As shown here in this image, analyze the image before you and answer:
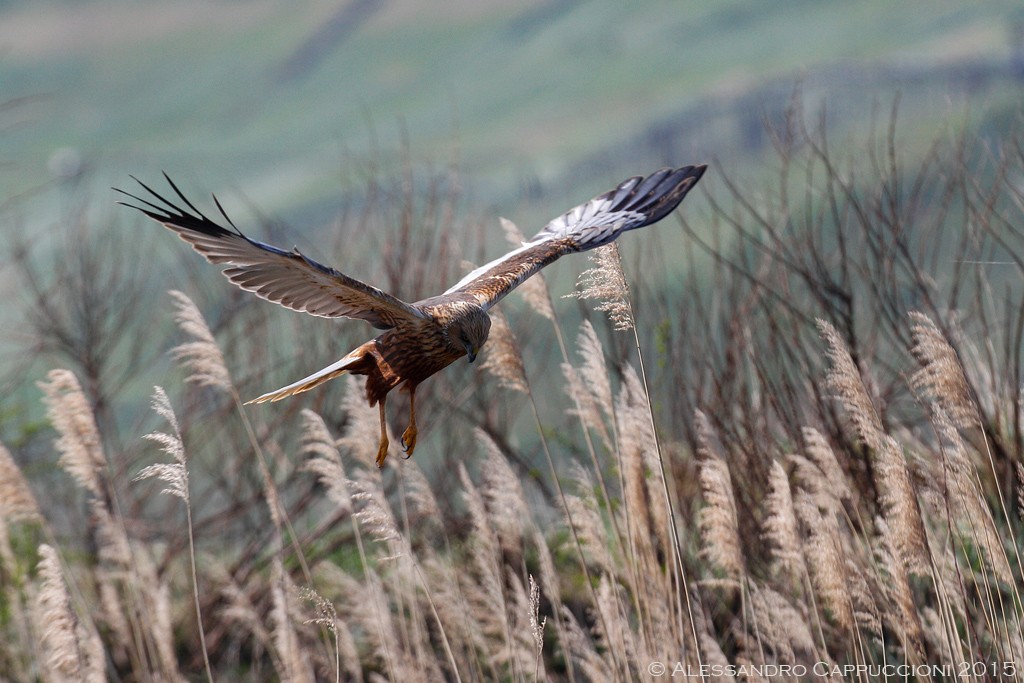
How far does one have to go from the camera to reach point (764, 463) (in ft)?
16.1

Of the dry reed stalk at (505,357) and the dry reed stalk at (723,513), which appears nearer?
the dry reed stalk at (723,513)

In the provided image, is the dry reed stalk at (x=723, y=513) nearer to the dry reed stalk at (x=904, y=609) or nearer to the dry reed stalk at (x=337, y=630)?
the dry reed stalk at (x=904, y=609)

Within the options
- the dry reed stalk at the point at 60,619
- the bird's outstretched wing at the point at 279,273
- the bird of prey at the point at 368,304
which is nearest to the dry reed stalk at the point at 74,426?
the dry reed stalk at the point at 60,619

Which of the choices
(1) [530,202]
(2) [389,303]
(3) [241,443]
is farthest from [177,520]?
(2) [389,303]

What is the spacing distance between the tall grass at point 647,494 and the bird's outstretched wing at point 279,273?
0.52 metres

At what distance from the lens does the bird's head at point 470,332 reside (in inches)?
116

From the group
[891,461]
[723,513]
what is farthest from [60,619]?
[891,461]

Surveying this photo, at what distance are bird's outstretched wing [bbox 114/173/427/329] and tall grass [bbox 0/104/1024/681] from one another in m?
0.52

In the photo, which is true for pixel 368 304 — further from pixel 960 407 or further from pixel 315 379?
pixel 960 407

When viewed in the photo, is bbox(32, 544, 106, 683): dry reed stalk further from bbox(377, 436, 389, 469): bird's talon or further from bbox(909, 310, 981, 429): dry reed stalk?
bbox(909, 310, 981, 429): dry reed stalk

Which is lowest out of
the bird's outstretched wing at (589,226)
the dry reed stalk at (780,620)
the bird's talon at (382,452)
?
the dry reed stalk at (780,620)

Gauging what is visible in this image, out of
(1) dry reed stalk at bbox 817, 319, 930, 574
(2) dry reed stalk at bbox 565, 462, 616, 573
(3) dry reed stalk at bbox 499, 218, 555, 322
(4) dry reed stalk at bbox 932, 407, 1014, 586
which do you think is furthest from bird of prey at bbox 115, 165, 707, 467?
(4) dry reed stalk at bbox 932, 407, 1014, 586

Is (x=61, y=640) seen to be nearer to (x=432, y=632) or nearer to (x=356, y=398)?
(x=356, y=398)

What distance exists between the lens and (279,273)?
2.94 metres
